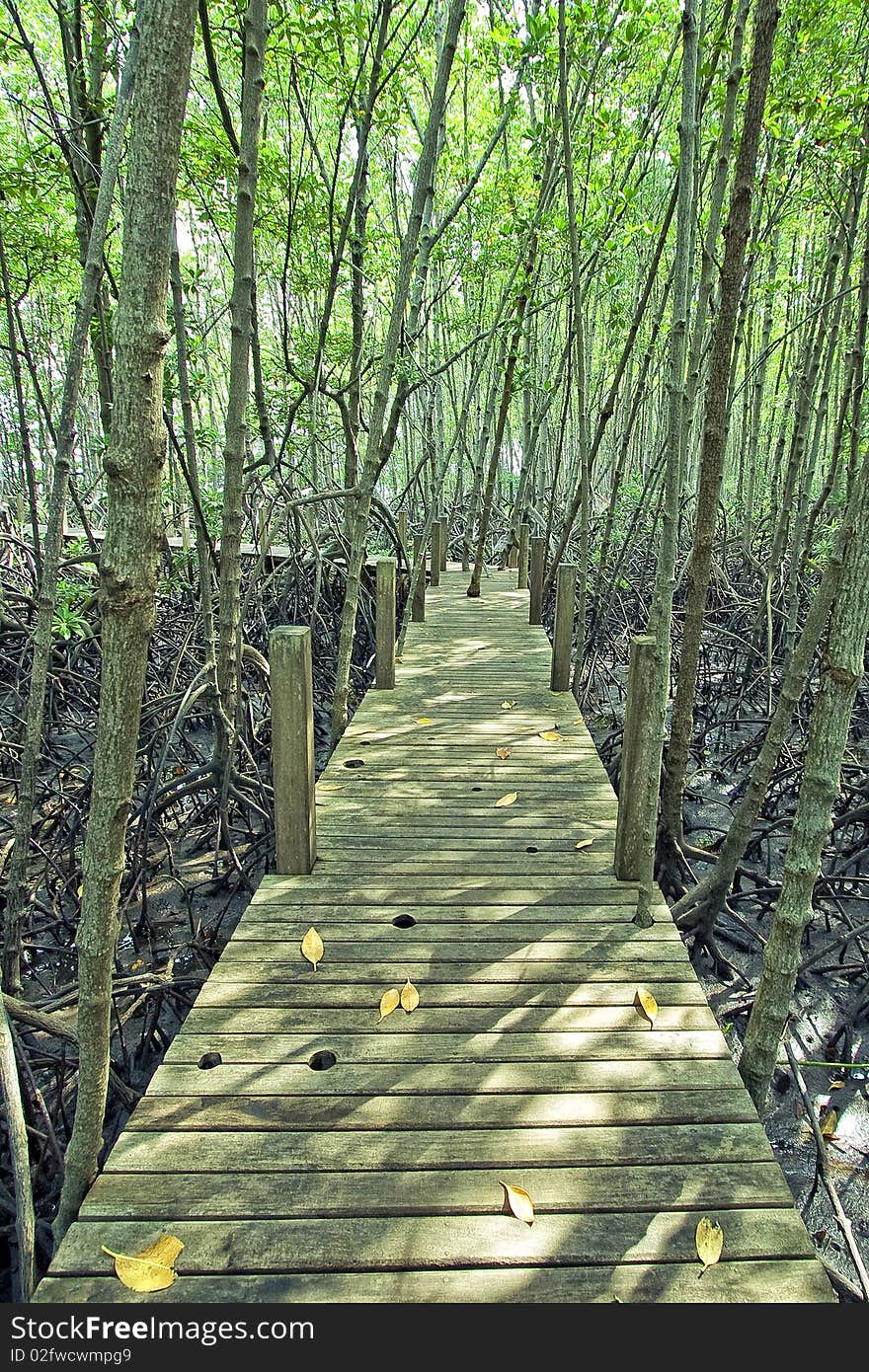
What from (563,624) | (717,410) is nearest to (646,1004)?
(717,410)

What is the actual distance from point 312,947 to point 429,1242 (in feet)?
2.98

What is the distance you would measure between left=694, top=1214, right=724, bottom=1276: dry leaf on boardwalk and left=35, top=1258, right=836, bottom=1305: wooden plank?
2cm

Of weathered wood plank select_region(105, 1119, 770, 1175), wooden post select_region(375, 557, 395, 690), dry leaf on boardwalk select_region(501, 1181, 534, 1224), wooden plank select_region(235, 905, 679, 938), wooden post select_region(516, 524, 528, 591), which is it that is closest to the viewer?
dry leaf on boardwalk select_region(501, 1181, 534, 1224)

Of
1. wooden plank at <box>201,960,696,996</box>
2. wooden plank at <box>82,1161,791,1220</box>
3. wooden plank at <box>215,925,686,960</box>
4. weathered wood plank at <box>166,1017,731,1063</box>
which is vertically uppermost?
wooden plank at <box>215,925,686,960</box>

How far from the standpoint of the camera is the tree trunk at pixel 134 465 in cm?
95

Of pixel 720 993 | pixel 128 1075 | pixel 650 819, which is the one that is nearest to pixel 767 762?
pixel 650 819

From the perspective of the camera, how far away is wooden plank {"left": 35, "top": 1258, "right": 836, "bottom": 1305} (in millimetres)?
1250

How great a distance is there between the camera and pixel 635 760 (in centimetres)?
240

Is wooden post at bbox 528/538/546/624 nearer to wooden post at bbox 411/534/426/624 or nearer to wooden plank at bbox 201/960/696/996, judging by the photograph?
wooden post at bbox 411/534/426/624

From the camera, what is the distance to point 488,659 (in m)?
5.29

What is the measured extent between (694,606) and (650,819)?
45.2 inches

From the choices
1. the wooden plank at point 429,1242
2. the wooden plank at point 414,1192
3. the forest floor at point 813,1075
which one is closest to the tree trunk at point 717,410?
the forest floor at point 813,1075

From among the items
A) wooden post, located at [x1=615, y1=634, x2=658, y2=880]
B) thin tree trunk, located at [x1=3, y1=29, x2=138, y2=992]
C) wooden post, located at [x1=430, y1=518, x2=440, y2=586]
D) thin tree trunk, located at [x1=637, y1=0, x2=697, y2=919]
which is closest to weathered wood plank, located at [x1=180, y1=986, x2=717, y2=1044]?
thin tree trunk, located at [x1=637, y1=0, x2=697, y2=919]

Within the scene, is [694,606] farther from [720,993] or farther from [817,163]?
[817,163]
